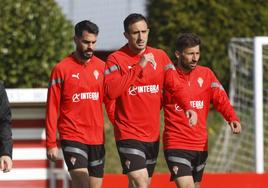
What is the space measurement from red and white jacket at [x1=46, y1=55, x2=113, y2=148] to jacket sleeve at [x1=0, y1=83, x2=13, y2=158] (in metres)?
1.96

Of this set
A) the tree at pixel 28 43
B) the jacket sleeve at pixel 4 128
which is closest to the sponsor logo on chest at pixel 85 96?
the jacket sleeve at pixel 4 128

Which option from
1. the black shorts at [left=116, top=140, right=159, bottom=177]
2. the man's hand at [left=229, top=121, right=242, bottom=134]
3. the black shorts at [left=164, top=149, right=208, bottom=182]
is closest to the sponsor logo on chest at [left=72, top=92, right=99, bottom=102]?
the black shorts at [left=116, top=140, right=159, bottom=177]

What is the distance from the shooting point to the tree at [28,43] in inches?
687

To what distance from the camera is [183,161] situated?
38.7 ft

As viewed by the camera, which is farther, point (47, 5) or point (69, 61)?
point (47, 5)

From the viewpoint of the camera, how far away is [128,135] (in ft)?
36.8

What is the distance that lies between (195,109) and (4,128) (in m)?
2.80

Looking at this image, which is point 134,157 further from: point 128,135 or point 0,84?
point 0,84

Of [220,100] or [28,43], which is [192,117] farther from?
[28,43]

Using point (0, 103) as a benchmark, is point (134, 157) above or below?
below

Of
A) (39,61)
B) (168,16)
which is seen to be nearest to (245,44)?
(168,16)

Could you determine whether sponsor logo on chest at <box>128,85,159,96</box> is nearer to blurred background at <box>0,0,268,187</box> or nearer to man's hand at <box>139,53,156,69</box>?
man's hand at <box>139,53,156,69</box>

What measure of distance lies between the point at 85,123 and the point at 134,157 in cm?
75

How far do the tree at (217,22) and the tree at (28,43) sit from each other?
3074 mm
